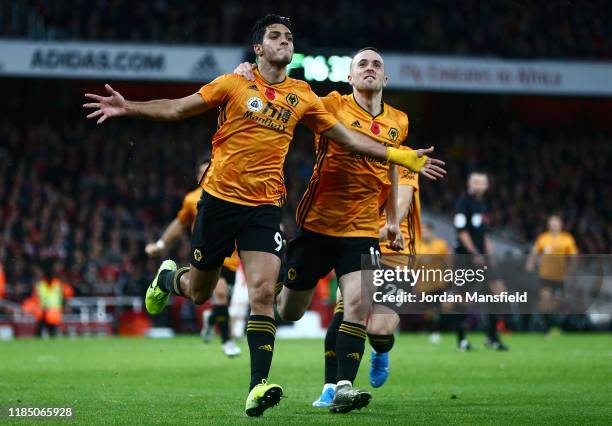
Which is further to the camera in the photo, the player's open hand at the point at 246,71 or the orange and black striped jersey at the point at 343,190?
the orange and black striped jersey at the point at 343,190

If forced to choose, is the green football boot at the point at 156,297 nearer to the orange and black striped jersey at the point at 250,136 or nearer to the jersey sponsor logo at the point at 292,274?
the jersey sponsor logo at the point at 292,274

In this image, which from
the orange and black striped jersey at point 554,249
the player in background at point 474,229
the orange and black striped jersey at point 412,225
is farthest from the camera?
the orange and black striped jersey at point 554,249

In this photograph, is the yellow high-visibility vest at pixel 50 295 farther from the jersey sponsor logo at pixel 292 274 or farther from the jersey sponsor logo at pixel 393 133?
the jersey sponsor logo at pixel 393 133

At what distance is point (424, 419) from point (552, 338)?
13007 mm

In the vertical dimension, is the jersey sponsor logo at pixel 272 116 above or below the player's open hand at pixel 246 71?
below

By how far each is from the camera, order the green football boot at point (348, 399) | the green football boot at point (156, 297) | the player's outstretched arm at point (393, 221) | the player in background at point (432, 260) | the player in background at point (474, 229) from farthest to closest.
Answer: the player in background at point (474, 229), the player in background at point (432, 260), the green football boot at point (156, 297), the player's outstretched arm at point (393, 221), the green football boot at point (348, 399)

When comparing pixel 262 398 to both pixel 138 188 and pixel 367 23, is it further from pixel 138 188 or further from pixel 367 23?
pixel 367 23

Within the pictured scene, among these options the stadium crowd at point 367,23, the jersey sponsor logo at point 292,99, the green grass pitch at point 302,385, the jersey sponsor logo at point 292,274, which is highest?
the stadium crowd at point 367,23

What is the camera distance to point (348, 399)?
6.95m

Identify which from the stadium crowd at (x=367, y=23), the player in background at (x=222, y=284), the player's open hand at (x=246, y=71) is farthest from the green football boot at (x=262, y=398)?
the stadium crowd at (x=367, y=23)

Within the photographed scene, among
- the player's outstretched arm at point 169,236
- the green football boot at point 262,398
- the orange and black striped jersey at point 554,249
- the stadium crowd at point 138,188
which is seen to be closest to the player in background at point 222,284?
the player's outstretched arm at point 169,236

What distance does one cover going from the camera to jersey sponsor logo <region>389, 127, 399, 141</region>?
7.97 metres

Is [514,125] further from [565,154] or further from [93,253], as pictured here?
[93,253]

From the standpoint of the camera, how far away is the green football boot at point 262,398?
6.51 meters
